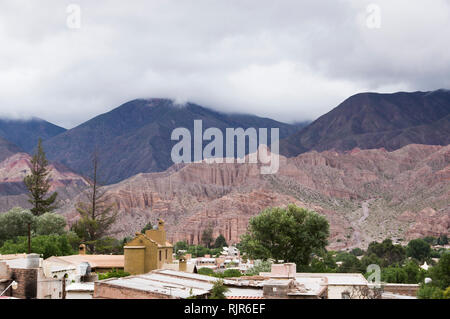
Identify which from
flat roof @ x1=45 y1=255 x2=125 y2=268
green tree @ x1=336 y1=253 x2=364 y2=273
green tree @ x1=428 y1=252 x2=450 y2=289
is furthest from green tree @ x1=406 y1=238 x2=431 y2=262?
flat roof @ x1=45 y1=255 x2=125 y2=268

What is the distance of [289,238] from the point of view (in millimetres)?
51500

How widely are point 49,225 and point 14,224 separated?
198 inches

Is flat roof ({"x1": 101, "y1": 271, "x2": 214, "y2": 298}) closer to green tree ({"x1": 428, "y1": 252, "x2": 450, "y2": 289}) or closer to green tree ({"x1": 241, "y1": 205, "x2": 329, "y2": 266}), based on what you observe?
green tree ({"x1": 428, "y1": 252, "x2": 450, "y2": 289})

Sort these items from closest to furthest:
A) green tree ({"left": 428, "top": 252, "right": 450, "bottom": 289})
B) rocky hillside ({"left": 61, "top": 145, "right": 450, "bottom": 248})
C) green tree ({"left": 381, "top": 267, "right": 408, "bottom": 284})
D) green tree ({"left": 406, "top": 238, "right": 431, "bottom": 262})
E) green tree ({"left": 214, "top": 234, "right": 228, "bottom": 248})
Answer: green tree ({"left": 428, "top": 252, "right": 450, "bottom": 289})
green tree ({"left": 381, "top": 267, "right": 408, "bottom": 284})
green tree ({"left": 406, "top": 238, "right": 431, "bottom": 262})
green tree ({"left": 214, "top": 234, "right": 228, "bottom": 248})
rocky hillside ({"left": 61, "top": 145, "right": 450, "bottom": 248})

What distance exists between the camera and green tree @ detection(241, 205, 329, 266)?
2037 inches

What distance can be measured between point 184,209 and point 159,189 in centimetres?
1583

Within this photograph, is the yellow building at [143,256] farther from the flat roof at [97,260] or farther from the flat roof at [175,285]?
the flat roof at [175,285]

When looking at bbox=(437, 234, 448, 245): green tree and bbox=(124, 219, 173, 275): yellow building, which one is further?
bbox=(437, 234, 448, 245): green tree

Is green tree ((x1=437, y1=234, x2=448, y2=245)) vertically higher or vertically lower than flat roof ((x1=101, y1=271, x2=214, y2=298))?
lower

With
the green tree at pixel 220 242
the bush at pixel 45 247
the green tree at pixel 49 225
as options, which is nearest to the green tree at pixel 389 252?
the green tree at pixel 220 242

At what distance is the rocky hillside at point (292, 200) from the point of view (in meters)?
152

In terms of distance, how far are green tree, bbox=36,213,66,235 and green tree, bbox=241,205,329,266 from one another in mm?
25701

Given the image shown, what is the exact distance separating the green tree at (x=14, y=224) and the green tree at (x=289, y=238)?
29904 mm
